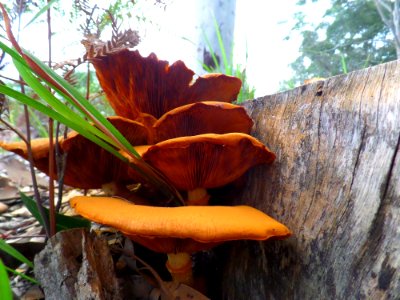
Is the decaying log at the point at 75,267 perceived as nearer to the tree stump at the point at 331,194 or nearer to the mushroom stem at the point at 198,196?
the mushroom stem at the point at 198,196

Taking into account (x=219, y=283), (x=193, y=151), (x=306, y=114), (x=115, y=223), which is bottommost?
(x=219, y=283)


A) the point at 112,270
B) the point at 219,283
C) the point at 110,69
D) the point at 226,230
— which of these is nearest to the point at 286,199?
the point at 226,230

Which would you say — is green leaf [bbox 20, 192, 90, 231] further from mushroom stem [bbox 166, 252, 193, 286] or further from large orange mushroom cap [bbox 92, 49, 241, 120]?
large orange mushroom cap [bbox 92, 49, 241, 120]

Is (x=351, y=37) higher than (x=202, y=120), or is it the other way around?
(x=351, y=37)

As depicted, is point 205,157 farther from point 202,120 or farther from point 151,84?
point 151,84

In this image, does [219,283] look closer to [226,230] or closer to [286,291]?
[286,291]

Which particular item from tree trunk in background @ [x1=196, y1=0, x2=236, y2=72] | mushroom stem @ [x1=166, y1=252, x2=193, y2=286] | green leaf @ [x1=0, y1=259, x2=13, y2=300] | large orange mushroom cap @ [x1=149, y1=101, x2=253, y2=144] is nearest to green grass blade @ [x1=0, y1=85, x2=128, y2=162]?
large orange mushroom cap @ [x1=149, y1=101, x2=253, y2=144]

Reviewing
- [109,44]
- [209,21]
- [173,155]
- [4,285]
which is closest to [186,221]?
[173,155]
